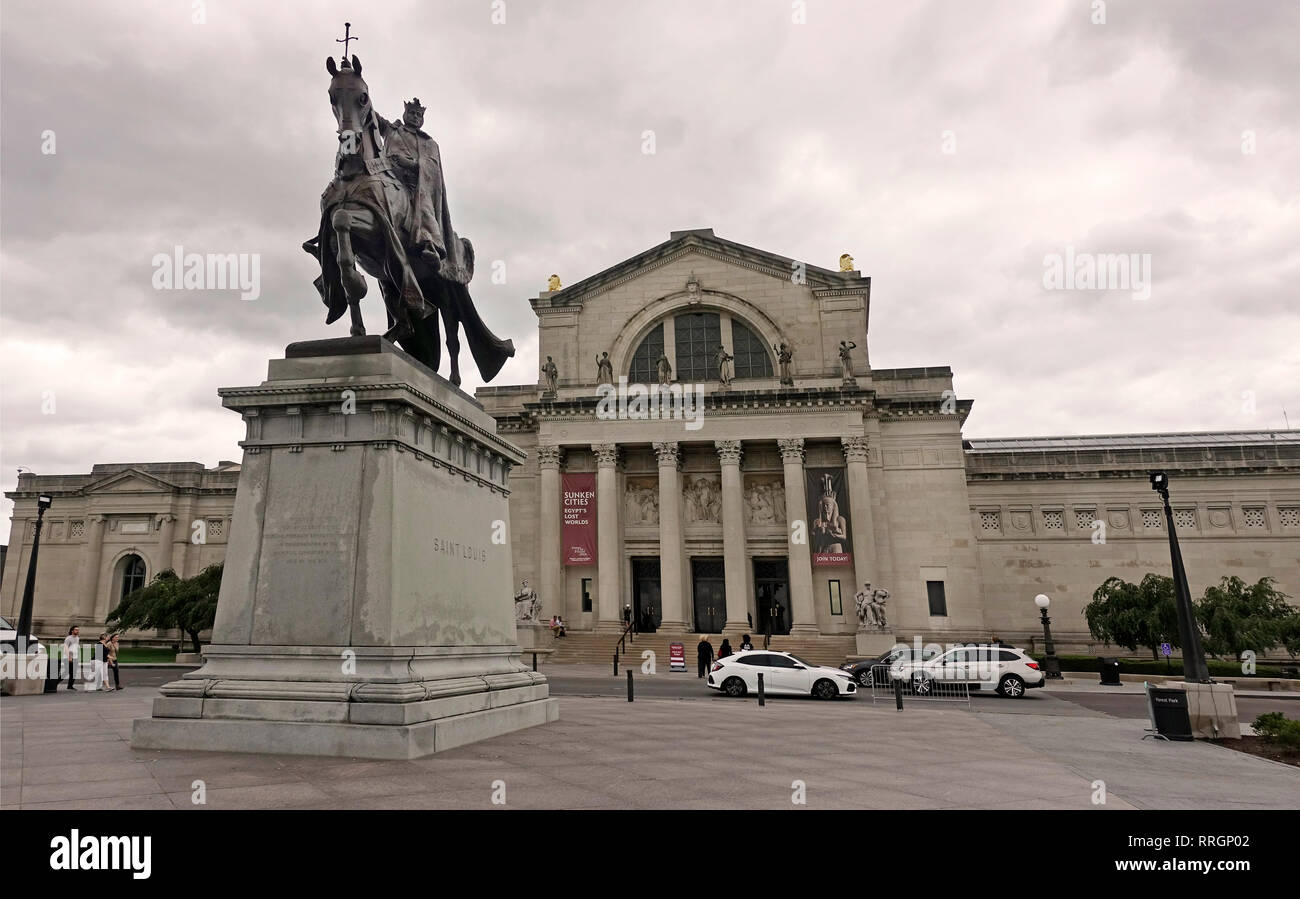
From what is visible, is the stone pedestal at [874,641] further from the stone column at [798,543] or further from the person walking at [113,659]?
the person walking at [113,659]

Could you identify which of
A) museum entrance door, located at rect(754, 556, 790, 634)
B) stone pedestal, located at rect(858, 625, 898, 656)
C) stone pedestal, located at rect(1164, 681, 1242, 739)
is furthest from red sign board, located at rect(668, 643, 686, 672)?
stone pedestal, located at rect(1164, 681, 1242, 739)

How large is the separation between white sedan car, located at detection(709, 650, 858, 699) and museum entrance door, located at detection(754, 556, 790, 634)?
61.0ft

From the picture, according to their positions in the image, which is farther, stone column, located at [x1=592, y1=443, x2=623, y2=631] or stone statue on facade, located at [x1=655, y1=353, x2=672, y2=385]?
stone statue on facade, located at [x1=655, y1=353, x2=672, y2=385]

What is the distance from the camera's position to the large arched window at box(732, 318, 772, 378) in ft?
149

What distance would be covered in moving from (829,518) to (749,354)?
11.8 m

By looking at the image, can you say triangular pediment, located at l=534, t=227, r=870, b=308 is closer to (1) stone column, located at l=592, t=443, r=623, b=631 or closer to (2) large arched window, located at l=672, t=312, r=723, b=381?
(2) large arched window, located at l=672, t=312, r=723, b=381

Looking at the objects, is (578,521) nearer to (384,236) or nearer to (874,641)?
(874,641)

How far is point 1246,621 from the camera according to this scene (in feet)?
107

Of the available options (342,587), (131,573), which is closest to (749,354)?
(342,587)

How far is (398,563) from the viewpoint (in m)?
8.09

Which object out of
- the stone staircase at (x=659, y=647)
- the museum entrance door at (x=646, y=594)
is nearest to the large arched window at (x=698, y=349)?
the museum entrance door at (x=646, y=594)

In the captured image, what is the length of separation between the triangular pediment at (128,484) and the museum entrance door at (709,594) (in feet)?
127

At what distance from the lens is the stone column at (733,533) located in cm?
3950
